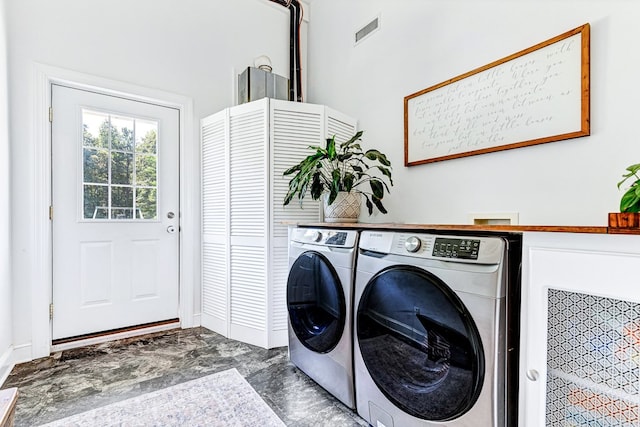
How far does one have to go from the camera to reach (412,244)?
1.24 m

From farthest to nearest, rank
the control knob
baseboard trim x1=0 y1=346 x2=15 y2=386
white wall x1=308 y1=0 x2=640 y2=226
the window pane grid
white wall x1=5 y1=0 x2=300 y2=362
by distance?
the window pane grid < white wall x1=5 y1=0 x2=300 y2=362 < baseboard trim x1=0 y1=346 x2=15 y2=386 < white wall x1=308 y1=0 x2=640 y2=226 < the control knob

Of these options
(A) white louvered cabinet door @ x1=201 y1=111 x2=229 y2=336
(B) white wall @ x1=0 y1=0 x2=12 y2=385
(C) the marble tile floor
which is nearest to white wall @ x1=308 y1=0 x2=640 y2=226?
(A) white louvered cabinet door @ x1=201 y1=111 x2=229 y2=336

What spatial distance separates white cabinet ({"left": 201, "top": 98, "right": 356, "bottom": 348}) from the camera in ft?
7.73

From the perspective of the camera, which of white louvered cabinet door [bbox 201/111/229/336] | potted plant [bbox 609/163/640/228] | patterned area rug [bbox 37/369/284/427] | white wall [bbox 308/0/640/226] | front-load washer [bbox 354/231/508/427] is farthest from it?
white louvered cabinet door [bbox 201/111/229/336]

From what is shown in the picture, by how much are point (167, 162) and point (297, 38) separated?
1.84 meters

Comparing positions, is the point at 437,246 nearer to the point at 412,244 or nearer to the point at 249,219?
the point at 412,244

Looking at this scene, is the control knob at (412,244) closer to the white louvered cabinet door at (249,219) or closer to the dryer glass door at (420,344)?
the dryer glass door at (420,344)

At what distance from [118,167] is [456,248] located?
263cm

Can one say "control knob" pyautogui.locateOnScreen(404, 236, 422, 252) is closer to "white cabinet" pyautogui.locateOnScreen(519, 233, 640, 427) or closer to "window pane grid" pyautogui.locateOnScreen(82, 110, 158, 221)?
"white cabinet" pyautogui.locateOnScreen(519, 233, 640, 427)

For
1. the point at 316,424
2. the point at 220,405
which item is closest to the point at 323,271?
the point at 316,424

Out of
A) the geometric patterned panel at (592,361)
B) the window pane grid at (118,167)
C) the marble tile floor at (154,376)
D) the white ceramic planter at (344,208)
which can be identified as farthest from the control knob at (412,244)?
the window pane grid at (118,167)

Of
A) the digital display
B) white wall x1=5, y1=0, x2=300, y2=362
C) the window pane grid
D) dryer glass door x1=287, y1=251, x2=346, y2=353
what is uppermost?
white wall x1=5, y1=0, x2=300, y2=362

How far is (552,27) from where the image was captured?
61.3 inches

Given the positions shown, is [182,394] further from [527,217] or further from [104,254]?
[527,217]
